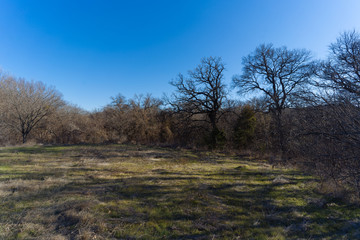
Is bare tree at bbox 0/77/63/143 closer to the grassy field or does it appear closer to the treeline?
the treeline

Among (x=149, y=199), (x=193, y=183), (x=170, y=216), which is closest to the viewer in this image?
→ (x=170, y=216)

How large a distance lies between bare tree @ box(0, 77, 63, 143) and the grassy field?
57.1 ft

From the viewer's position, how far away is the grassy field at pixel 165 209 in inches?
121

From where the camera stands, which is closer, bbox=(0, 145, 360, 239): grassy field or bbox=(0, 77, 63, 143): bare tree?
bbox=(0, 145, 360, 239): grassy field

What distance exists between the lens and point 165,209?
4.02 metres

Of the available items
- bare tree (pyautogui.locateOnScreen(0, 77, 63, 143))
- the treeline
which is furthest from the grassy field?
bare tree (pyautogui.locateOnScreen(0, 77, 63, 143))

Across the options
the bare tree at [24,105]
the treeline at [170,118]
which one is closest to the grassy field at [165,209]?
the treeline at [170,118]

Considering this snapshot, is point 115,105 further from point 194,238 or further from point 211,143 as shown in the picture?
point 194,238

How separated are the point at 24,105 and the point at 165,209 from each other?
24000 millimetres

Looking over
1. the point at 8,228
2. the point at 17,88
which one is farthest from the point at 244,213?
the point at 17,88

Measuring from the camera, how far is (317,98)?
12.5 ft

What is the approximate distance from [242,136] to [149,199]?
13.4 metres

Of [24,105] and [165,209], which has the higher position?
[24,105]

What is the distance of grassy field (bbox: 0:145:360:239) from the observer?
3.07 meters
